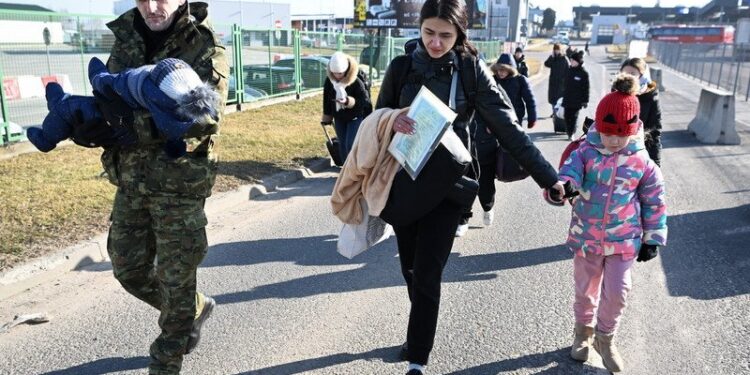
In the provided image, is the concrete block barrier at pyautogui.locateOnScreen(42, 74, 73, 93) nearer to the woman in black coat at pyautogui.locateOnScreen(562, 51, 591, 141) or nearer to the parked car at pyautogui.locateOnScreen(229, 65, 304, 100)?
the parked car at pyautogui.locateOnScreen(229, 65, 304, 100)

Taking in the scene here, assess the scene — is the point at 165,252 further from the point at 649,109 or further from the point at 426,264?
the point at 649,109

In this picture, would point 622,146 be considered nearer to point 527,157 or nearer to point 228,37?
point 527,157

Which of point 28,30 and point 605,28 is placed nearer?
point 28,30

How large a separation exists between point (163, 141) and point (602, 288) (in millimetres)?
2550

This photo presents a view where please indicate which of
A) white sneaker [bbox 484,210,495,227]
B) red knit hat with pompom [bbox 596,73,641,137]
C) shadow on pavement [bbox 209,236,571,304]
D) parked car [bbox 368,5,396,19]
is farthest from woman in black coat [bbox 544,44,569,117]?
parked car [bbox 368,5,396,19]

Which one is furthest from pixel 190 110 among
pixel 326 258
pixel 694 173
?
pixel 694 173

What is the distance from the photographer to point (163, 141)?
2.72 meters

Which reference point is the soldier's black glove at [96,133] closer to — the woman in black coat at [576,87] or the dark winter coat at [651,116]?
the dark winter coat at [651,116]

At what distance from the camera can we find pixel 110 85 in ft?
8.38

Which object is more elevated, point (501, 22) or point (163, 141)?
point (501, 22)

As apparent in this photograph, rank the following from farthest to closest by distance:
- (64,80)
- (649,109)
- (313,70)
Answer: (313,70) → (64,80) → (649,109)

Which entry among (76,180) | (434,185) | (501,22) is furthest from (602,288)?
(501,22)

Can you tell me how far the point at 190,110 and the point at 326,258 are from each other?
9.46ft

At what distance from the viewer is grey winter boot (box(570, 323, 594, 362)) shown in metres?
3.49
